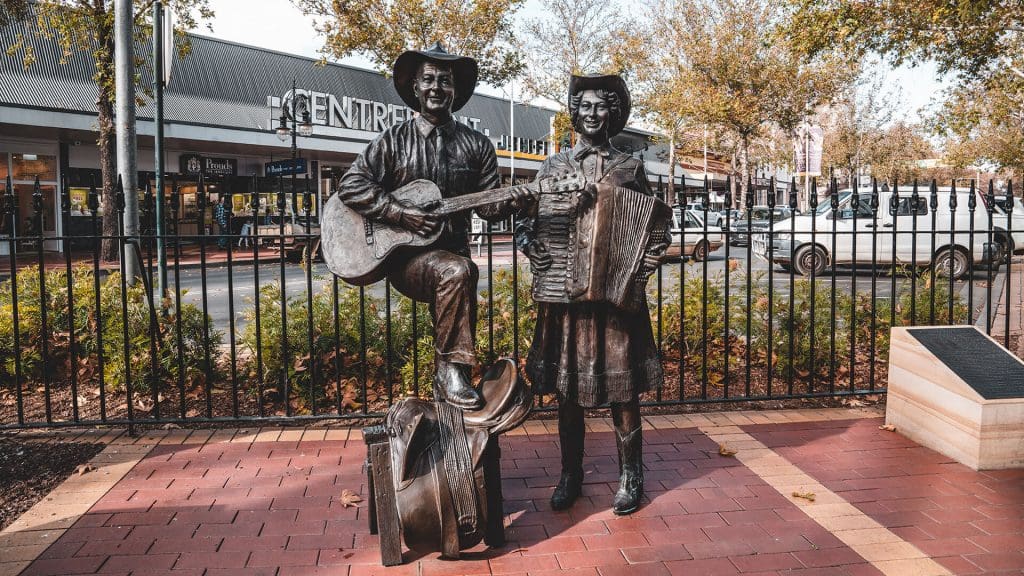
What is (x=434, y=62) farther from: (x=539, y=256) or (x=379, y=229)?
(x=539, y=256)

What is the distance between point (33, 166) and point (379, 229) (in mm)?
22730

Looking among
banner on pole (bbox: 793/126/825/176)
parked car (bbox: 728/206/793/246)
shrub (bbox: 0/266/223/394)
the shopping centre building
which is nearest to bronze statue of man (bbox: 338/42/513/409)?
parked car (bbox: 728/206/793/246)

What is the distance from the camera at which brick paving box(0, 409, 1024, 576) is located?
124 inches

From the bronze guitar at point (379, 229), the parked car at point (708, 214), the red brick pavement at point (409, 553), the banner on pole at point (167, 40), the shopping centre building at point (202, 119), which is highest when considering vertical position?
the shopping centre building at point (202, 119)

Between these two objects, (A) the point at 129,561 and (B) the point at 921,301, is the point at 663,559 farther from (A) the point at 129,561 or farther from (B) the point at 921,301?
(B) the point at 921,301

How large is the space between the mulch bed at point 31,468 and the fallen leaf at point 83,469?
35 millimetres

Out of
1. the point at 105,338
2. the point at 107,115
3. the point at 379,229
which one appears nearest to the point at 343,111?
the point at 107,115

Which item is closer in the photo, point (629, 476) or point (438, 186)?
point (438, 186)

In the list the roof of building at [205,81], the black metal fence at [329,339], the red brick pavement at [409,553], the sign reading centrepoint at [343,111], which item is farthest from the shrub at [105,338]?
the sign reading centrepoint at [343,111]

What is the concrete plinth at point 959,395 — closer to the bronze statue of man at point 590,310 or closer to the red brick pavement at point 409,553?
the red brick pavement at point 409,553

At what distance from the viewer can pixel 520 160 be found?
110ft

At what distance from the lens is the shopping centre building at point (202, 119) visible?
19.3m

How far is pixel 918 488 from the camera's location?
396cm

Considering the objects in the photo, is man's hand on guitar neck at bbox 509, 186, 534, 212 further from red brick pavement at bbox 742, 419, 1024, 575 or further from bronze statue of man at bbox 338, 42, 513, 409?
red brick pavement at bbox 742, 419, 1024, 575
